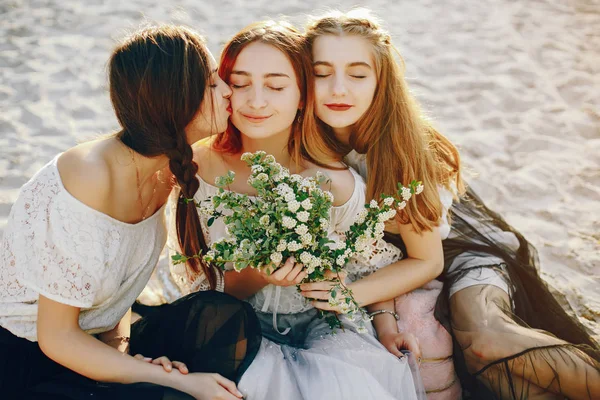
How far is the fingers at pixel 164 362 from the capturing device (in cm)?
261

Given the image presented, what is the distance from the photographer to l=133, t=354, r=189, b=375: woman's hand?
8.60 feet

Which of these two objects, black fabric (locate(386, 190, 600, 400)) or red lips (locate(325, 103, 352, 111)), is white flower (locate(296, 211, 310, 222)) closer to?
red lips (locate(325, 103, 352, 111))

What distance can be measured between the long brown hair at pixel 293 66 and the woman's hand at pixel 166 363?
3.89 ft

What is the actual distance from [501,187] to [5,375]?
3947mm

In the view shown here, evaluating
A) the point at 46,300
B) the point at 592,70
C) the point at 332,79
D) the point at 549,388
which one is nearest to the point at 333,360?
the point at 549,388

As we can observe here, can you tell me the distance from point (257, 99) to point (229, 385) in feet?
4.34

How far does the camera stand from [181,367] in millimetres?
2643

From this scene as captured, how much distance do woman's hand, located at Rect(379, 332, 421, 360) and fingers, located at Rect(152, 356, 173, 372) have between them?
1.07 metres

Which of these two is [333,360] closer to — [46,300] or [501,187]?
[46,300]

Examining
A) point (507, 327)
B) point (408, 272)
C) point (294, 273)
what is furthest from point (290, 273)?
point (507, 327)

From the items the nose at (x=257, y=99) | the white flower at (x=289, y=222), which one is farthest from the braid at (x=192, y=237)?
the white flower at (x=289, y=222)

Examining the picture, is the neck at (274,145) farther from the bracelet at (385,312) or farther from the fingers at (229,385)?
the fingers at (229,385)

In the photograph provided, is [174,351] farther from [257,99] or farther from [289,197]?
[257,99]

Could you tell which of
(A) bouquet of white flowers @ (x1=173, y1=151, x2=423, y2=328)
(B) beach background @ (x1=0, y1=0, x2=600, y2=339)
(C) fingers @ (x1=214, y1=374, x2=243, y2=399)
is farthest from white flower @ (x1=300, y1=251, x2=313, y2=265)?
(B) beach background @ (x1=0, y1=0, x2=600, y2=339)
